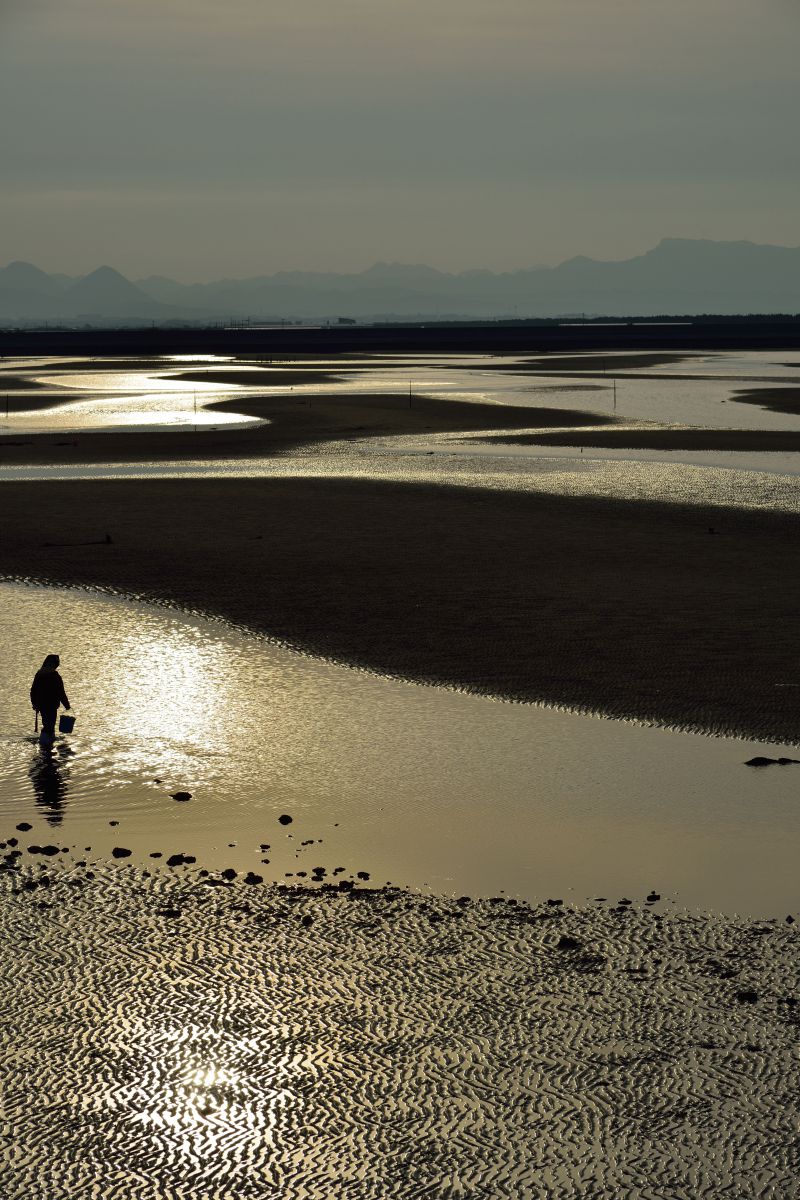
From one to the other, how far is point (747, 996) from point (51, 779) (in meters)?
8.67

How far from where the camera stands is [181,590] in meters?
28.2

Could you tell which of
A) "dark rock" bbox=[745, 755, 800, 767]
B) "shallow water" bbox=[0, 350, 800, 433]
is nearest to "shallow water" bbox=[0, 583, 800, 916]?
"dark rock" bbox=[745, 755, 800, 767]

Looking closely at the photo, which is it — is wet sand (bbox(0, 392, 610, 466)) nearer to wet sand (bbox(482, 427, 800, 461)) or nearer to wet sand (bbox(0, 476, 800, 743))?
wet sand (bbox(482, 427, 800, 461))

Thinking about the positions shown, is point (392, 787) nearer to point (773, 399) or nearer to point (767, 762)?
point (767, 762)

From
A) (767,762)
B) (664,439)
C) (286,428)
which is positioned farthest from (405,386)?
(767,762)

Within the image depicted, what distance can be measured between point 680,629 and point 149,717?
914 centimetres

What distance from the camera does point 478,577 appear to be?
28.8 m

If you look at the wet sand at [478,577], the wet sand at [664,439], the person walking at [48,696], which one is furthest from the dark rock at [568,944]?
the wet sand at [664,439]

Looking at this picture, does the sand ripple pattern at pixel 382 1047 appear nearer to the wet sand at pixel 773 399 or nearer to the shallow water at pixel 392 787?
the shallow water at pixel 392 787

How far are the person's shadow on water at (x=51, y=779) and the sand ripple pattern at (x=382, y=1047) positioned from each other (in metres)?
2.09

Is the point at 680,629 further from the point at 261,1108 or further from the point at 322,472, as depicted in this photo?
the point at 322,472

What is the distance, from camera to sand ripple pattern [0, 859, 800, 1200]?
29.6 ft

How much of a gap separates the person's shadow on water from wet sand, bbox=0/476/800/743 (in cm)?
586

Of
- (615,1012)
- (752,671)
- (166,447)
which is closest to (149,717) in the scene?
(752,671)
